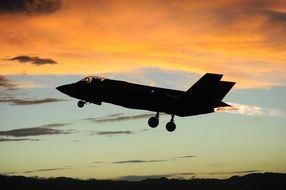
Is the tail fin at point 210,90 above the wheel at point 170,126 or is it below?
above

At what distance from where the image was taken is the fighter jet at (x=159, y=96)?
164 ft

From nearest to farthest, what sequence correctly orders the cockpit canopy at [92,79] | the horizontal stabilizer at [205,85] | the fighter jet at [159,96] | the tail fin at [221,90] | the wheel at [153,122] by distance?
the horizontal stabilizer at [205,85] < the fighter jet at [159,96] < the tail fin at [221,90] < the wheel at [153,122] < the cockpit canopy at [92,79]

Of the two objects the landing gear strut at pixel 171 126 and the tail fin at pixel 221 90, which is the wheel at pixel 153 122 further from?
the tail fin at pixel 221 90

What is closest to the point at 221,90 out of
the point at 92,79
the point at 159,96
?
the point at 159,96

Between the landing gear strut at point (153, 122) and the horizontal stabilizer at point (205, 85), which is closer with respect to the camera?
the horizontal stabilizer at point (205, 85)

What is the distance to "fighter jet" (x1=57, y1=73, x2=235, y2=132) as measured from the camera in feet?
164

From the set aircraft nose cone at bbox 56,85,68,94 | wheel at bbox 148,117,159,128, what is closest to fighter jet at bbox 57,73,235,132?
wheel at bbox 148,117,159,128

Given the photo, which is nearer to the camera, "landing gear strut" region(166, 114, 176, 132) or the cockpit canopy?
"landing gear strut" region(166, 114, 176, 132)

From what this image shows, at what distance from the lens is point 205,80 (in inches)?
1934

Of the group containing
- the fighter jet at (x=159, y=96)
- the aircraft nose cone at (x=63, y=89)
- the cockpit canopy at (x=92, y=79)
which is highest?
the cockpit canopy at (x=92, y=79)

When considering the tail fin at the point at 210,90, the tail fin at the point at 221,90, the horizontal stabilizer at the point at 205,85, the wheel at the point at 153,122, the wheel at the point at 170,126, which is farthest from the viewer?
the wheel at the point at 170,126

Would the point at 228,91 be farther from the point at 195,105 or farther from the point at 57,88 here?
the point at 57,88

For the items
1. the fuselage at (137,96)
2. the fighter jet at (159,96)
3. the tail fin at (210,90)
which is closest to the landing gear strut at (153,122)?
the fighter jet at (159,96)

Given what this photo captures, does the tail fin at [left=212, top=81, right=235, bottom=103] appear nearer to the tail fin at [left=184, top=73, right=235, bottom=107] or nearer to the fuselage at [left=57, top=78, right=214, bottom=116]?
the tail fin at [left=184, top=73, right=235, bottom=107]
